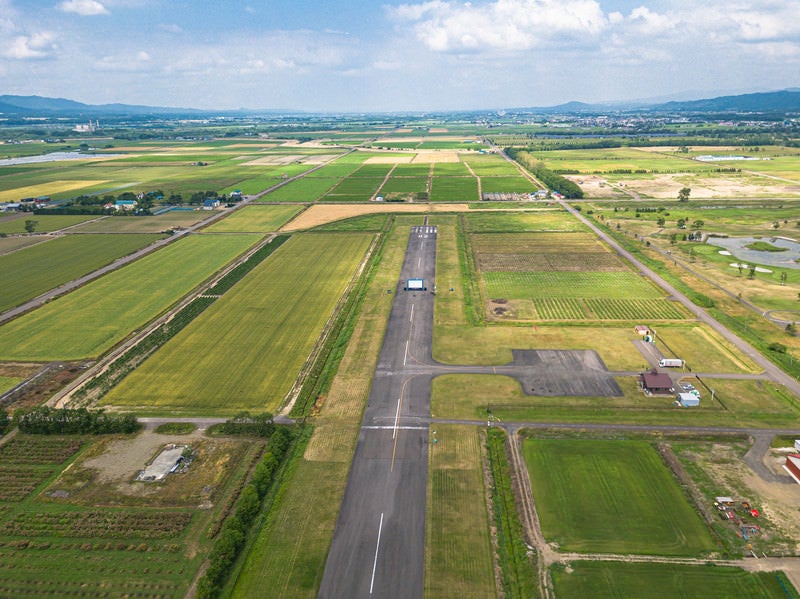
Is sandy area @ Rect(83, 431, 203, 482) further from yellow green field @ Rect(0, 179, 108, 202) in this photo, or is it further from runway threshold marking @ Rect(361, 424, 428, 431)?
yellow green field @ Rect(0, 179, 108, 202)

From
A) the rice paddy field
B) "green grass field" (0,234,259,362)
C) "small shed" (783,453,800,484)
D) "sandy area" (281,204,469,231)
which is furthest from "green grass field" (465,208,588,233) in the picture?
"small shed" (783,453,800,484)

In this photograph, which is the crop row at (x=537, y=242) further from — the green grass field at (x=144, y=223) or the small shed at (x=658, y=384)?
the green grass field at (x=144, y=223)

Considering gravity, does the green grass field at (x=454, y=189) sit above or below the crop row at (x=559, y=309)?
above

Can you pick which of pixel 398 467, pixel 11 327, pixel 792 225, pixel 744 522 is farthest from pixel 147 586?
pixel 792 225

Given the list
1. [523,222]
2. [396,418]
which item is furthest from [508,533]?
[523,222]

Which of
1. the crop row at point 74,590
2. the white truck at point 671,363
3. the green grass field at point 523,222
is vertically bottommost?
the crop row at point 74,590

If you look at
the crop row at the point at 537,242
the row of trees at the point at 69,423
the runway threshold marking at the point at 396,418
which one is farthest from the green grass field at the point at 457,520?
the crop row at the point at 537,242
